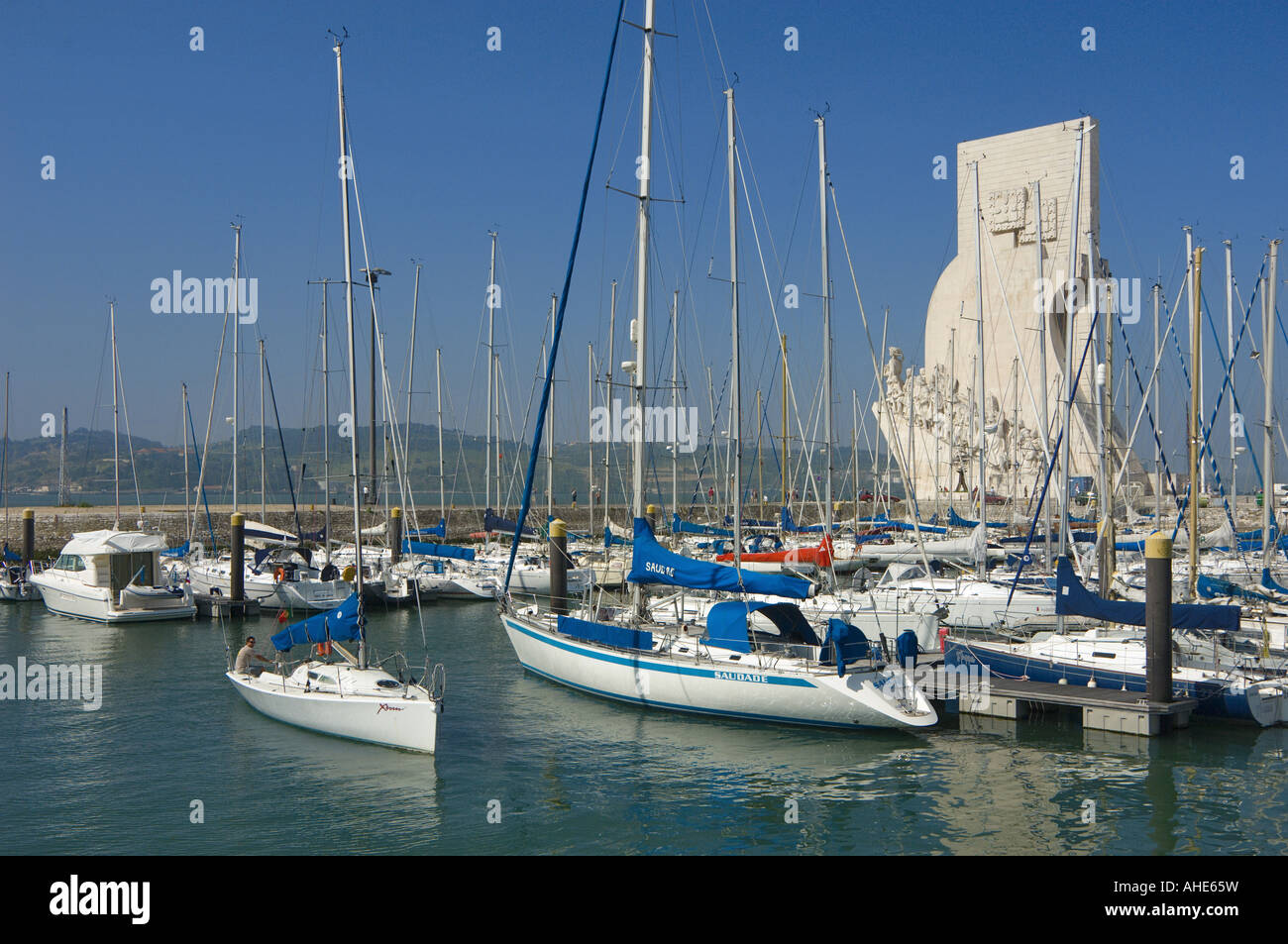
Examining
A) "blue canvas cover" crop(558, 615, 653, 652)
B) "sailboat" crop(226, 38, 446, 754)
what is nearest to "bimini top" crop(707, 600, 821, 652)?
"blue canvas cover" crop(558, 615, 653, 652)

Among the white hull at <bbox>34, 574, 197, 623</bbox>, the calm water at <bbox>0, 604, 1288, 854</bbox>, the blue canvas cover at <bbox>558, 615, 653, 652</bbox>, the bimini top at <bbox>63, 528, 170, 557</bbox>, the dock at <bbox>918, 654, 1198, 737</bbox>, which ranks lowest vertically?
the calm water at <bbox>0, 604, 1288, 854</bbox>

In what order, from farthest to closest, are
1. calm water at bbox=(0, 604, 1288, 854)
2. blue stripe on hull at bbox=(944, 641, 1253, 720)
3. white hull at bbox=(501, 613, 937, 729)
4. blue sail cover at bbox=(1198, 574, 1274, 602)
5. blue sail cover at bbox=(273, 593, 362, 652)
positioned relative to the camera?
blue sail cover at bbox=(1198, 574, 1274, 602), blue stripe on hull at bbox=(944, 641, 1253, 720), blue sail cover at bbox=(273, 593, 362, 652), white hull at bbox=(501, 613, 937, 729), calm water at bbox=(0, 604, 1288, 854)

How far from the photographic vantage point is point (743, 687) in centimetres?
2073

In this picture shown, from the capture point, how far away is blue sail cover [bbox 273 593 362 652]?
20.5 meters

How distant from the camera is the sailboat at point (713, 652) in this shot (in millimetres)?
20016

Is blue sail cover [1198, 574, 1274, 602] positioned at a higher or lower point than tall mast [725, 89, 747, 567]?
lower

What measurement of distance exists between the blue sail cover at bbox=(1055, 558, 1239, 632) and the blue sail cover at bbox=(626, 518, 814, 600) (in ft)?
19.9

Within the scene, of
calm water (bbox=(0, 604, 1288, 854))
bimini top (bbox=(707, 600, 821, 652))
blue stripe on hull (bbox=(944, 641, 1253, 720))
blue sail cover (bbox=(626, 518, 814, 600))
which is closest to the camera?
calm water (bbox=(0, 604, 1288, 854))

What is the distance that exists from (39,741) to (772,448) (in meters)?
39.4

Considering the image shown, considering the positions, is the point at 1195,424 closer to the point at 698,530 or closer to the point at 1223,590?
the point at 1223,590

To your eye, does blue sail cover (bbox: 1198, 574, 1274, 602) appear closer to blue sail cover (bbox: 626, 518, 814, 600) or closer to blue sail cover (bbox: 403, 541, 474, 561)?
blue sail cover (bbox: 626, 518, 814, 600)

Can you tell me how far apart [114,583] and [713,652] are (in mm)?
23961

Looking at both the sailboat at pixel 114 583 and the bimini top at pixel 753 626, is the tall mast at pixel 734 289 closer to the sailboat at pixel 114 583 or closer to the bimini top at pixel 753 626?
the bimini top at pixel 753 626
